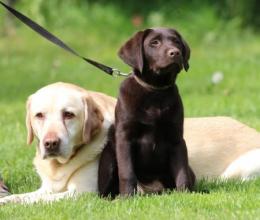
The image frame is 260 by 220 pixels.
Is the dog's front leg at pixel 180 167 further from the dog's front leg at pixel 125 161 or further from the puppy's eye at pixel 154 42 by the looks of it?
the puppy's eye at pixel 154 42

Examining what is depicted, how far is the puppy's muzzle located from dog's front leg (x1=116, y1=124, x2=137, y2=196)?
37cm

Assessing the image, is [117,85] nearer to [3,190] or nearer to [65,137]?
[3,190]

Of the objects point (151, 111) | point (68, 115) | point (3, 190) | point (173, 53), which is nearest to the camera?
point (173, 53)

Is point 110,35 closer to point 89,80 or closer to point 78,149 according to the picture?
point 89,80

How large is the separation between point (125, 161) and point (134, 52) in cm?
67

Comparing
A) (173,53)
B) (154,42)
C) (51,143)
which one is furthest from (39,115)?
(173,53)

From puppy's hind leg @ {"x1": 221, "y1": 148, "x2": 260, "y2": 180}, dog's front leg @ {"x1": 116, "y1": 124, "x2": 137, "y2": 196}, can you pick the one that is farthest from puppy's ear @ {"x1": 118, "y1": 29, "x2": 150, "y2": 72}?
puppy's hind leg @ {"x1": 221, "y1": 148, "x2": 260, "y2": 180}

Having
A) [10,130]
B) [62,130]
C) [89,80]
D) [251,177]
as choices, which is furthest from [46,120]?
[89,80]

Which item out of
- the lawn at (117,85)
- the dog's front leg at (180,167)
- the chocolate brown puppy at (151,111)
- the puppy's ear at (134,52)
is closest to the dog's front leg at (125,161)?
the chocolate brown puppy at (151,111)

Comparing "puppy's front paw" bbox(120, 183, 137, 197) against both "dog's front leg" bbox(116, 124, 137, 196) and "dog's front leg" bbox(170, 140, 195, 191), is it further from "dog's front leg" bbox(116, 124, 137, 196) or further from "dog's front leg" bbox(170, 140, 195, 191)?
"dog's front leg" bbox(170, 140, 195, 191)

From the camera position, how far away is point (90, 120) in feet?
18.4

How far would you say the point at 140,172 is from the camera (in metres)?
5.59

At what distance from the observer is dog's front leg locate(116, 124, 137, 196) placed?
5.37 meters

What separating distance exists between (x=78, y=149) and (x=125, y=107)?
0.54m
